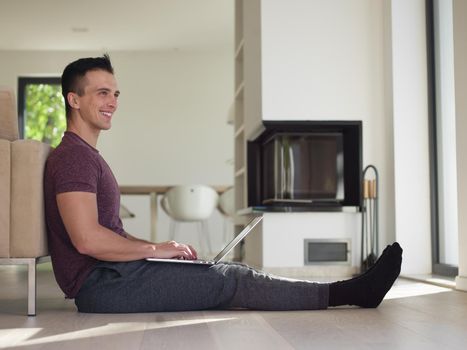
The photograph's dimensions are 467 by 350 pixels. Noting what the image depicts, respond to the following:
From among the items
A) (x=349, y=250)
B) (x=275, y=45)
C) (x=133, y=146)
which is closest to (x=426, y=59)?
(x=275, y=45)

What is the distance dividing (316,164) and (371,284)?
2.61 meters

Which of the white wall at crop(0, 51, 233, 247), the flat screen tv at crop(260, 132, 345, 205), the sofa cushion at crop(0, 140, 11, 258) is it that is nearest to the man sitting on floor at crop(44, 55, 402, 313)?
the sofa cushion at crop(0, 140, 11, 258)

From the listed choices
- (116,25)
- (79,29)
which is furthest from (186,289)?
(79,29)

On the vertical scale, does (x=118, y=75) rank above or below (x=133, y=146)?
above

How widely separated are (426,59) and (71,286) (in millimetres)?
3120

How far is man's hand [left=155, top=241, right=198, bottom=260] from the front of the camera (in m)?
2.60

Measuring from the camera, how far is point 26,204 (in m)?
2.70

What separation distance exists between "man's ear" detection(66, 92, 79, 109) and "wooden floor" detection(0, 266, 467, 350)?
2.35 ft

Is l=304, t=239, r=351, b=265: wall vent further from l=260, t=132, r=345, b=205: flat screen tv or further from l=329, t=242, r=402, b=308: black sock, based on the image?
l=329, t=242, r=402, b=308: black sock

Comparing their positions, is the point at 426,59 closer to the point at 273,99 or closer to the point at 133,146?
the point at 273,99

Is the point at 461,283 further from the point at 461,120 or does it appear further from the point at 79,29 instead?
the point at 79,29

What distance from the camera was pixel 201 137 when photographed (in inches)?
416

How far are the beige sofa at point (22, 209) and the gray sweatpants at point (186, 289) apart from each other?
0.72ft

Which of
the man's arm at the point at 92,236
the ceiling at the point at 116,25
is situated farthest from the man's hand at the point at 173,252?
the ceiling at the point at 116,25
